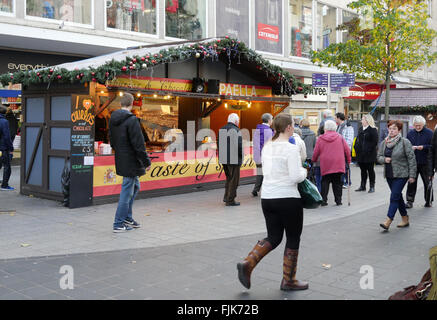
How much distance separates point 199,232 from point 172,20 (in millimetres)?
13759

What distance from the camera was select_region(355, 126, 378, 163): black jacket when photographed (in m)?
12.0

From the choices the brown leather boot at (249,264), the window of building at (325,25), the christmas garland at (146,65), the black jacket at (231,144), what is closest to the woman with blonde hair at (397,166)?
A: the black jacket at (231,144)

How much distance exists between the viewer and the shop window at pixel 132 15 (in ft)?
58.4

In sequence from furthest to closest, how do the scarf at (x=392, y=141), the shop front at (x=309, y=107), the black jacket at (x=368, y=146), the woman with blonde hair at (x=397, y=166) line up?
the shop front at (x=309, y=107) < the black jacket at (x=368, y=146) < the scarf at (x=392, y=141) < the woman with blonde hair at (x=397, y=166)

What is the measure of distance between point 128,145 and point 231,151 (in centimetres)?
287

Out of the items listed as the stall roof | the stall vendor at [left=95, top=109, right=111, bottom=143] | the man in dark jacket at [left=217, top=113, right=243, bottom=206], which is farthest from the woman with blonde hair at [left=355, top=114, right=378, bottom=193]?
the stall roof

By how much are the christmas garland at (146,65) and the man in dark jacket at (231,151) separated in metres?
1.98

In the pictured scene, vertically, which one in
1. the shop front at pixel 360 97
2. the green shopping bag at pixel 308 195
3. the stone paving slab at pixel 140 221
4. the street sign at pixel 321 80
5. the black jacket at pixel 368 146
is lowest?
the stone paving slab at pixel 140 221

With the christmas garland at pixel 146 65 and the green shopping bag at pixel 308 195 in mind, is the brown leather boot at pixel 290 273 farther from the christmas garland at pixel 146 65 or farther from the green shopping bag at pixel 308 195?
the christmas garland at pixel 146 65

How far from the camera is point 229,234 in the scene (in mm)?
7539

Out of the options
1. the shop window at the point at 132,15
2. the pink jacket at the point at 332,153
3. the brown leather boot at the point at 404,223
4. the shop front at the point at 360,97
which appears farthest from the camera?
the shop front at the point at 360,97

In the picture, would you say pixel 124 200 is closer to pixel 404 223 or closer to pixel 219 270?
pixel 219 270

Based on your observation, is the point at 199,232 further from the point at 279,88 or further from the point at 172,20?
the point at 172,20

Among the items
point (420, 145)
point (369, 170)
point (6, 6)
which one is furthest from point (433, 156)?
point (6, 6)
